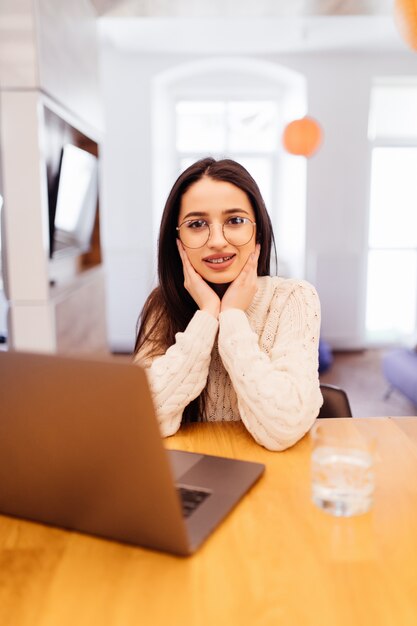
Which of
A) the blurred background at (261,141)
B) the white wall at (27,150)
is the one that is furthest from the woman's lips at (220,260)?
the blurred background at (261,141)

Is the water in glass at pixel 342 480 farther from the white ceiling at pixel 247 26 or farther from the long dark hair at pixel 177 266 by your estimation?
the white ceiling at pixel 247 26

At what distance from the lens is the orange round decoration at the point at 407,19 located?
1.67 m

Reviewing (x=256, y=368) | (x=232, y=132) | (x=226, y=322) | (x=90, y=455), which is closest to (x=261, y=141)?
(x=232, y=132)

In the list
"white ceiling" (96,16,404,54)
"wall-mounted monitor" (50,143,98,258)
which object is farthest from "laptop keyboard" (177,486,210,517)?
"white ceiling" (96,16,404,54)

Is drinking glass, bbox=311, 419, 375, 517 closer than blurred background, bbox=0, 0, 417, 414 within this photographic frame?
Yes

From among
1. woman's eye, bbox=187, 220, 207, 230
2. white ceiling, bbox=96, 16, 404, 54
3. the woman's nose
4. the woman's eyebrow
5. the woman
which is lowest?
the woman

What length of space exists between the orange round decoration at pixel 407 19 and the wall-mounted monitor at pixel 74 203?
1817mm

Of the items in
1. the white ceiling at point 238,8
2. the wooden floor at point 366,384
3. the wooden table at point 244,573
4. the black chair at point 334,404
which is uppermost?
the white ceiling at point 238,8

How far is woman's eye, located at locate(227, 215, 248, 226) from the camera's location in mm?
1438

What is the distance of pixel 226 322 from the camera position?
4.30 ft

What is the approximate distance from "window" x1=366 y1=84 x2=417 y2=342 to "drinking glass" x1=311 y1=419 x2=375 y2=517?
5107mm

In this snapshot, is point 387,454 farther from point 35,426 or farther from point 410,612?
point 35,426

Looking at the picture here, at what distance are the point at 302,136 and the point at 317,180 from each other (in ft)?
3.47

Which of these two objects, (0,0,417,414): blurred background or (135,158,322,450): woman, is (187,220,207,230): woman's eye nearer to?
(135,158,322,450): woman
